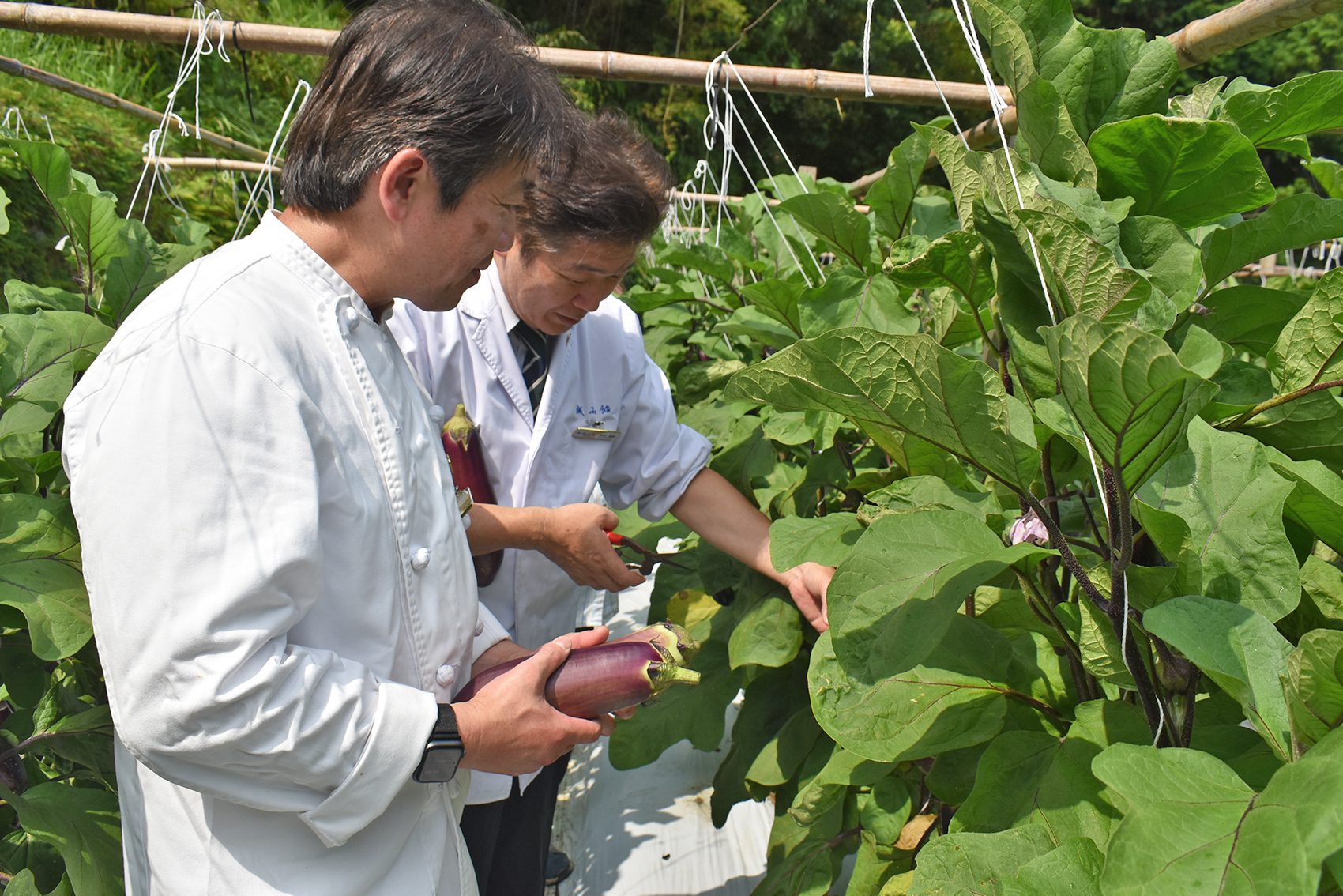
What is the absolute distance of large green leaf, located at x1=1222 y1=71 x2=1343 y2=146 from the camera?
1007mm

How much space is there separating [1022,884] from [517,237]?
1.42 metres

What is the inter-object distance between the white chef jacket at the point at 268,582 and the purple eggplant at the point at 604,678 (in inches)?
5.3

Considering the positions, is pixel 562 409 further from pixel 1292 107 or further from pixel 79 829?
pixel 1292 107

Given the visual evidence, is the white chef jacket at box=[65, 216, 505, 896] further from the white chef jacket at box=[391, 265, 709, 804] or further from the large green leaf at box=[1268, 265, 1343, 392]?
the large green leaf at box=[1268, 265, 1343, 392]

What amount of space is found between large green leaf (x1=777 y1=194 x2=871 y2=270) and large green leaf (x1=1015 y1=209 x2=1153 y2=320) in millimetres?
776

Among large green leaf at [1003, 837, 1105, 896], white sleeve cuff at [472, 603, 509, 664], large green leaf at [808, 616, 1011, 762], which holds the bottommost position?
white sleeve cuff at [472, 603, 509, 664]

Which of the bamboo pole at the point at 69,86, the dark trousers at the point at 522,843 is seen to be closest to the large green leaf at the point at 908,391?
the dark trousers at the point at 522,843

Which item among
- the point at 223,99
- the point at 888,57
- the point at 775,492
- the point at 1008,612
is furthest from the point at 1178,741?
the point at 888,57

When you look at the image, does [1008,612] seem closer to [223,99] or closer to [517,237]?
[517,237]

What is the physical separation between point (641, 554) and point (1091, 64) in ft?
4.33

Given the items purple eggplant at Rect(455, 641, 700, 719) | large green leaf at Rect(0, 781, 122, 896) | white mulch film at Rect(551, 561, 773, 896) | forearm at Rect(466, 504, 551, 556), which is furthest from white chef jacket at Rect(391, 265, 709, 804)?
white mulch film at Rect(551, 561, 773, 896)

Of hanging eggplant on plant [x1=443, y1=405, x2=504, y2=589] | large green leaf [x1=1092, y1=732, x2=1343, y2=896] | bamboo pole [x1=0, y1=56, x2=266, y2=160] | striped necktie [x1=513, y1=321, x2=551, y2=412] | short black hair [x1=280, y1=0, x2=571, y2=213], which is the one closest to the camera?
large green leaf [x1=1092, y1=732, x2=1343, y2=896]

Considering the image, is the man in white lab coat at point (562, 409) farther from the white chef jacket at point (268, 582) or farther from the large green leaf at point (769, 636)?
the white chef jacket at point (268, 582)

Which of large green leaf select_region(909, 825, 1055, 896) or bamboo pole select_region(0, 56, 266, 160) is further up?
bamboo pole select_region(0, 56, 266, 160)
